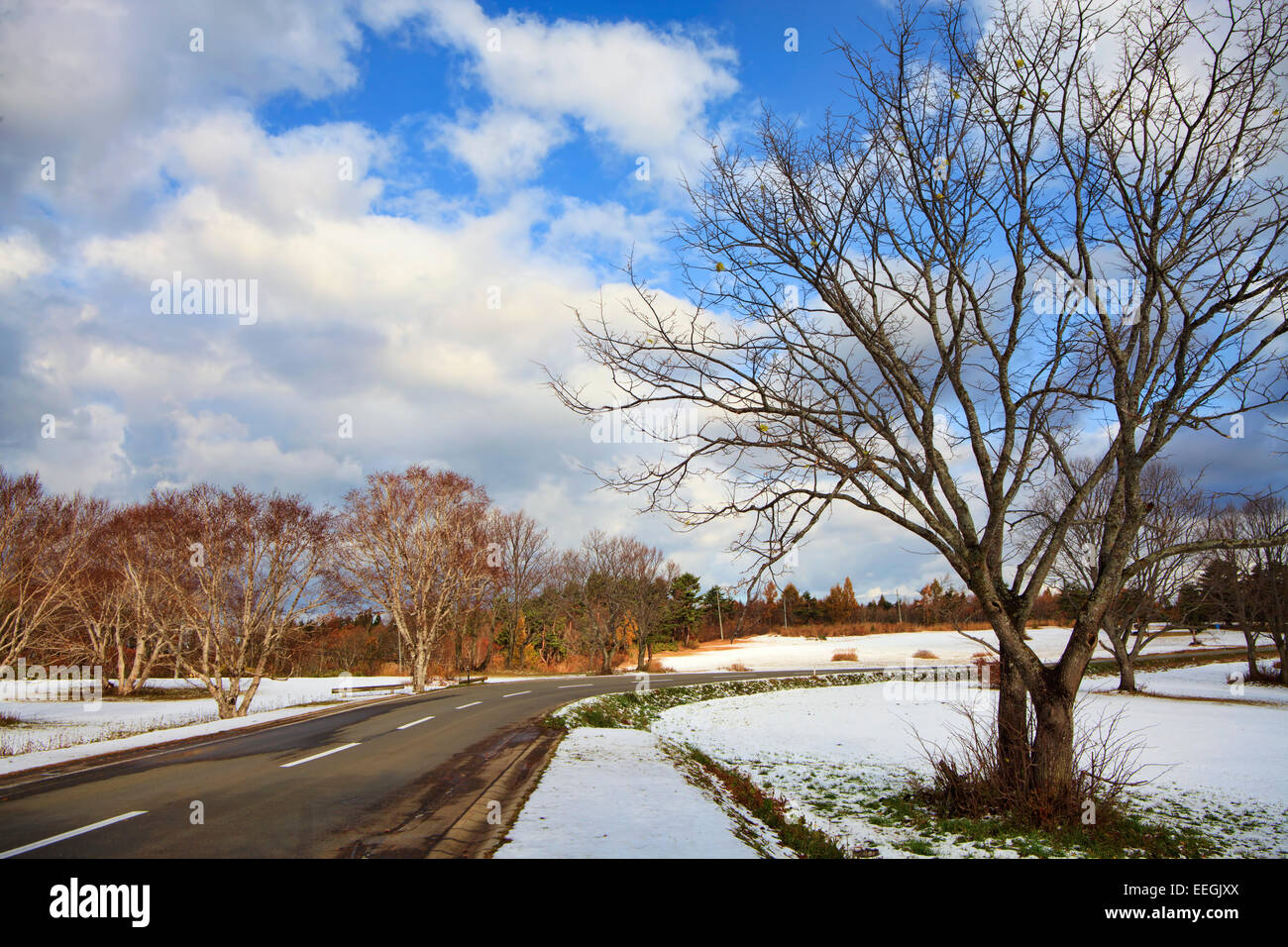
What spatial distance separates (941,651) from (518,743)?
61.2 metres

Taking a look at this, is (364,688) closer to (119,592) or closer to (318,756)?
(119,592)

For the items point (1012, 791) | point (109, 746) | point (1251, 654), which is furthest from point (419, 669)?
point (1251, 654)

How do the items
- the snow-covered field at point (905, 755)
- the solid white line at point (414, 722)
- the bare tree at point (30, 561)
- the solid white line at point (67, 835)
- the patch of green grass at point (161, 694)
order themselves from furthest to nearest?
1. the patch of green grass at point (161, 694)
2. the bare tree at point (30, 561)
3. the solid white line at point (414, 722)
4. the snow-covered field at point (905, 755)
5. the solid white line at point (67, 835)

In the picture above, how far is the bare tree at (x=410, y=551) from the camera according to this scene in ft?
108

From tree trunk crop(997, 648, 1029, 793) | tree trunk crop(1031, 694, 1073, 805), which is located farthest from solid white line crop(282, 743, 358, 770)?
tree trunk crop(1031, 694, 1073, 805)

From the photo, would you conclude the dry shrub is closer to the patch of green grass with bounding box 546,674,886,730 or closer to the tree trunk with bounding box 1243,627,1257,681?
the patch of green grass with bounding box 546,674,886,730

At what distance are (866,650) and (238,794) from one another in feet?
220

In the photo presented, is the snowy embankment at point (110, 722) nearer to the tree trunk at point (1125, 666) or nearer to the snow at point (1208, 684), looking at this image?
the tree trunk at point (1125, 666)

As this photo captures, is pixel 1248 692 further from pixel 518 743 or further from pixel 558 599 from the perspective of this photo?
pixel 558 599

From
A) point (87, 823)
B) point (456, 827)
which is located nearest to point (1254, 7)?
point (456, 827)

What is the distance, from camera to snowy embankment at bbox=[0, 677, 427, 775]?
1397cm

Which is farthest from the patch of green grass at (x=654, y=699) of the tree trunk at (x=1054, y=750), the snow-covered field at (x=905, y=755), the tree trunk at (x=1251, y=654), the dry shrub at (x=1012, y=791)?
the tree trunk at (x=1251, y=654)

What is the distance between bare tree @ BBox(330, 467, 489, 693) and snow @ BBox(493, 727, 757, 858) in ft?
77.3

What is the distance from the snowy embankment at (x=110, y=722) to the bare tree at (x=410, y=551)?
14.4 feet
